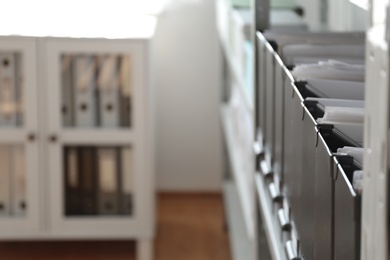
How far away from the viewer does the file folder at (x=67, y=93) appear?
3238 millimetres

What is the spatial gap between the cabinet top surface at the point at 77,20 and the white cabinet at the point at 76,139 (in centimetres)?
8

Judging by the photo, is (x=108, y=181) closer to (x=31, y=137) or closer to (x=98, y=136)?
(x=98, y=136)

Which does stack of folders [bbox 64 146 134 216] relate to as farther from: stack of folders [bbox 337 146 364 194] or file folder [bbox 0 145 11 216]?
stack of folders [bbox 337 146 364 194]

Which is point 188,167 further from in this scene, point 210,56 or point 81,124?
point 81,124

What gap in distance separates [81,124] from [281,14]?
947mm

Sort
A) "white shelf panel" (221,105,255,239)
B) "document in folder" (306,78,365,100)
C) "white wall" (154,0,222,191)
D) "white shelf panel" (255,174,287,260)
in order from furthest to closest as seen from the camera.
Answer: "white wall" (154,0,222,191)
"white shelf panel" (221,105,255,239)
"white shelf panel" (255,174,287,260)
"document in folder" (306,78,365,100)

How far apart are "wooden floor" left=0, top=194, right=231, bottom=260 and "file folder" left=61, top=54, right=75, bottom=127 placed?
533 millimetres

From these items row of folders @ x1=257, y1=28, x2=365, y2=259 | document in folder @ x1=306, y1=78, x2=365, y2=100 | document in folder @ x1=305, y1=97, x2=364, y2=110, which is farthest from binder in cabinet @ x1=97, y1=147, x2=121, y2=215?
document in folder @ x1=305, y1=97, x2=364, y2=110

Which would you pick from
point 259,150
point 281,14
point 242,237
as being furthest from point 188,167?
point 259,150

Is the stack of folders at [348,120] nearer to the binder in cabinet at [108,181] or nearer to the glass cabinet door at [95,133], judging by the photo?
the glass cabinet door at [95,133]

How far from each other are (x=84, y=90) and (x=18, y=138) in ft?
1.02

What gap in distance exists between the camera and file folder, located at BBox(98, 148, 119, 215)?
332 cm

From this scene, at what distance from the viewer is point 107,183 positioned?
11.0ft

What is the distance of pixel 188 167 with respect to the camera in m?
4.24
